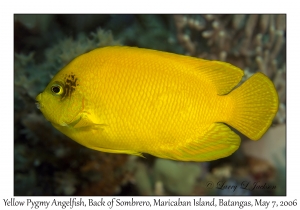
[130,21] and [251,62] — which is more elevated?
[130,21]

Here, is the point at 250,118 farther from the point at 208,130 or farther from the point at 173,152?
the point at 173,152

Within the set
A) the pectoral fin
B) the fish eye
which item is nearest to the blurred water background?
the fish eye

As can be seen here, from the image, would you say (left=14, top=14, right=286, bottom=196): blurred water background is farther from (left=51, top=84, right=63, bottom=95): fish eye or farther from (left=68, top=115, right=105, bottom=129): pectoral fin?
(left=68, top=115, right=105, bottom=129): pectoral fin

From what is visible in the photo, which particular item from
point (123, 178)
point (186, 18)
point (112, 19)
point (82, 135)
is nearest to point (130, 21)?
point (112, 19)

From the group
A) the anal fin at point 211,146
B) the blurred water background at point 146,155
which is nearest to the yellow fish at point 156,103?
the anal fin at point 211,146

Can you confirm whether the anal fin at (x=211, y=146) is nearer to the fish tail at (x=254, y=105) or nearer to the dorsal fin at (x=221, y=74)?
the fish tail at (x=254, y=105)

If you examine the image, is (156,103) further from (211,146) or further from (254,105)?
(254,105)

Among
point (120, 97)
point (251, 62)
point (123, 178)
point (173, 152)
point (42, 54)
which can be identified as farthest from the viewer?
point (42, 54)
